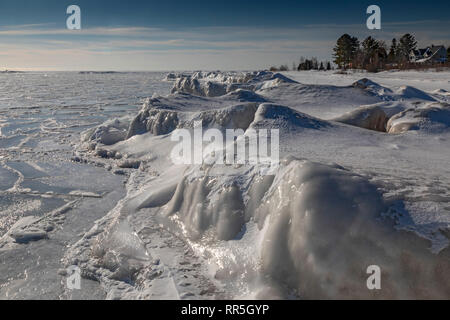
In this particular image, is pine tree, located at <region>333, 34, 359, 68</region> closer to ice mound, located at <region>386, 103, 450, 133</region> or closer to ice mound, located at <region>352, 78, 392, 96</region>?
ice mound, located at <region>352, 78, 392, 96</region>

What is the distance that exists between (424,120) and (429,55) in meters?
55.7

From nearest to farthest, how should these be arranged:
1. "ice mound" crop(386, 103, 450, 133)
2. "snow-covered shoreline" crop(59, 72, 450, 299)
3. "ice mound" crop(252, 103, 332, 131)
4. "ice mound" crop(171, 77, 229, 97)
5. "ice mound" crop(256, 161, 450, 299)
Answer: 1. "ice mound" crop(256, 161, 450, 299)
2. "snow-covered shoreline" crop(59, 72, 450, 299)
3. "ice mound" crop(252, 103, 332, 131)
4. "ice mound" crop(386, 103, 450, 133)
5. "ice mound" crop(171, 77, 229, 97)

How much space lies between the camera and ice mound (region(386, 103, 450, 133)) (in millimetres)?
5371

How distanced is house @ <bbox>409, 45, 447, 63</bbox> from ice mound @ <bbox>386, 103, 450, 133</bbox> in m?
45.1

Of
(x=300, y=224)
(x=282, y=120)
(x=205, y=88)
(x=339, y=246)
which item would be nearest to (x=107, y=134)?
(x=282, y=120)

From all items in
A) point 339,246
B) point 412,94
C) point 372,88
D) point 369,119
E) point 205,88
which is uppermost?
point 205,88

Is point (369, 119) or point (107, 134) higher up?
point (369, 119)

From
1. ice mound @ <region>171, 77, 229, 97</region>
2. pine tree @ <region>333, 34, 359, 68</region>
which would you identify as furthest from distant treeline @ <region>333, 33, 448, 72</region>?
ice mound @ <region>171, 77, 229, 97</region>

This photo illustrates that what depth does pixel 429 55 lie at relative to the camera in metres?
Result: 50.9

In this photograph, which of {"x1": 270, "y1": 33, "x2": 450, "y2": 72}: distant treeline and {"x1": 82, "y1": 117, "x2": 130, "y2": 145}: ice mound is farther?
{"x1": 270, "y1": 33, "x2": 450, "y2": 72}: distant treeline

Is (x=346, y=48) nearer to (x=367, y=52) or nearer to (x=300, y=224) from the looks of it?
(x=367, y=52)

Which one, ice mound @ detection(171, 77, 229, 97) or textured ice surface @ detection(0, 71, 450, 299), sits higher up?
ice mound @ detection(171, 77, 229, 97)

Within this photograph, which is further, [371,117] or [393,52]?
[393,52]
